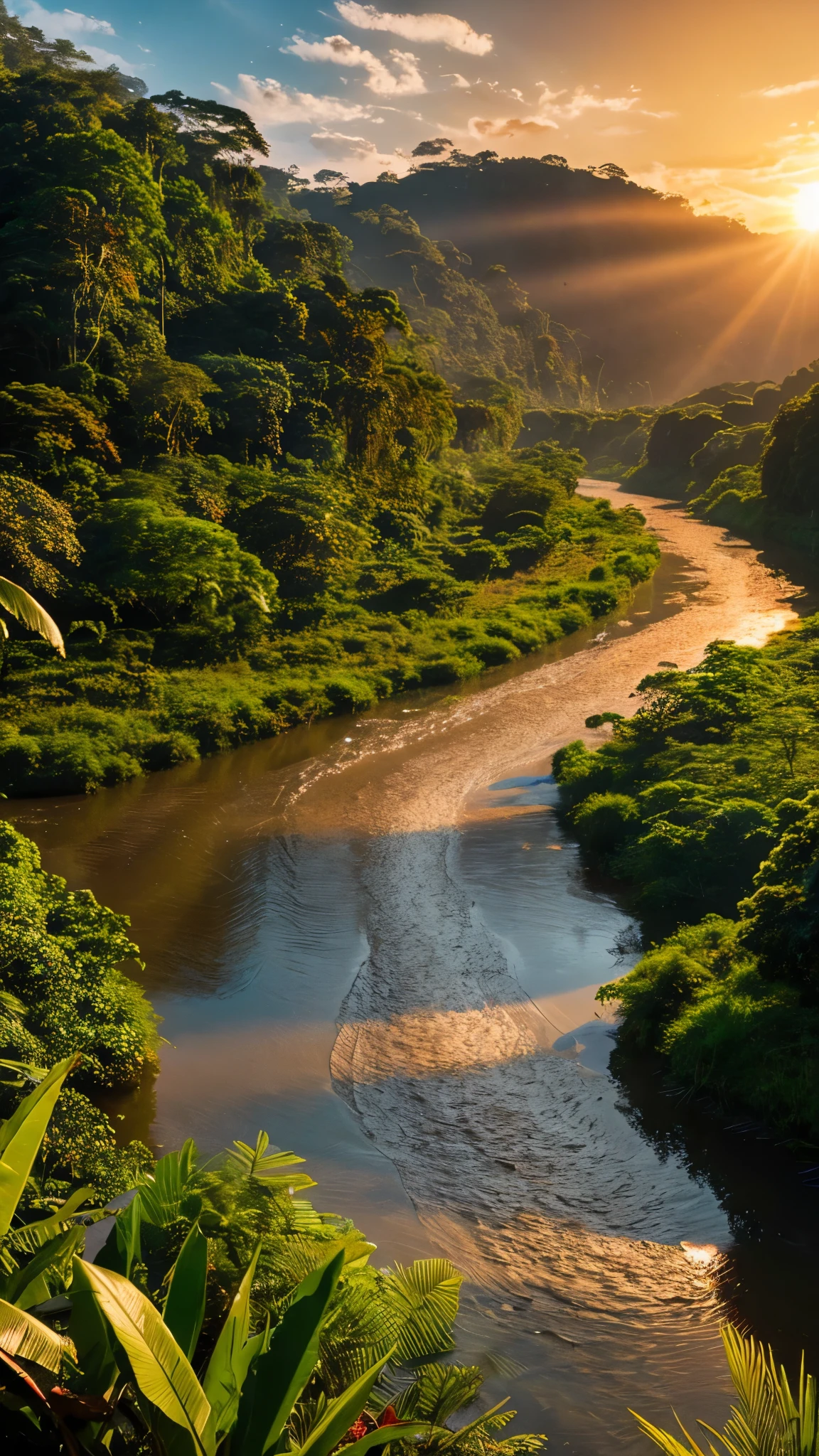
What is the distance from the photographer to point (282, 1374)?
138 inches

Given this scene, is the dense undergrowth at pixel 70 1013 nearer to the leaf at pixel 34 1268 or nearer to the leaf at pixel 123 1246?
the leaf at pixel 123 1246

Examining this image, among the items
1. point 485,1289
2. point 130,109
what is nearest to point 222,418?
point 130,109

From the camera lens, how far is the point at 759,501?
54312 mm

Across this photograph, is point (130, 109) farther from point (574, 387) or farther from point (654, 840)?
point (574, 387)

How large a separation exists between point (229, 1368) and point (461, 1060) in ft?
27.3

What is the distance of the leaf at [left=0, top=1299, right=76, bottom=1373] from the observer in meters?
3.36

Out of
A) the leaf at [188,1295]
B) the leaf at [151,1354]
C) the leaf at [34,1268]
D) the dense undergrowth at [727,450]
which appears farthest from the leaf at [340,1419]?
the dense undergrowth at [727,450]

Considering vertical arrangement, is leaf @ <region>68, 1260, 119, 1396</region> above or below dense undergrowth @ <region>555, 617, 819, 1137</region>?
above

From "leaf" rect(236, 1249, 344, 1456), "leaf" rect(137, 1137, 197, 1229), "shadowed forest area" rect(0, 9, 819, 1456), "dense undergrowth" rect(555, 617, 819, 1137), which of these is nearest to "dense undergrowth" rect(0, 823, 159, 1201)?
"shadowed forest area" rect(0, 9, 819, 1456)

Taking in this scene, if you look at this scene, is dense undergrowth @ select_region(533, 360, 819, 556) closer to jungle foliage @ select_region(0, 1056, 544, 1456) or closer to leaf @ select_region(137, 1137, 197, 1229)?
jungle foliage @ select_region(0, 1056, 544, 1456)

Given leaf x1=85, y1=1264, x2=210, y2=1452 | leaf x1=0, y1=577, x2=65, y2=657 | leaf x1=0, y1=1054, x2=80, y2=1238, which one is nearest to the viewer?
leaf x1=85, y1=1264, x2=210, y2=1452

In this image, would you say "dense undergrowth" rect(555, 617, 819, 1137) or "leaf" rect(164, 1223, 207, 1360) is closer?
"leaf" rect(164, 1223, 207, 1360)

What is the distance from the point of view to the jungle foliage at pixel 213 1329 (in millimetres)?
3293

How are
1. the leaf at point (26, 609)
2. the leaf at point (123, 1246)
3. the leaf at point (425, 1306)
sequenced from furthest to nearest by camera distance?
the leaf at point (26, 609)
the leaf at point (425, 1306)
the leaf at point (123, 1246)
